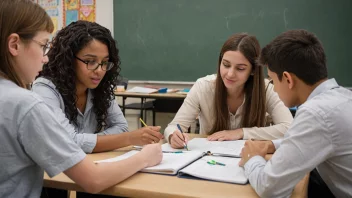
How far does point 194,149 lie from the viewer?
1511mm

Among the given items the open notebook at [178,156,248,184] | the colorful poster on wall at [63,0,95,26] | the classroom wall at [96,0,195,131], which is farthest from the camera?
the colorful poster on wall at [63,0,95,26]

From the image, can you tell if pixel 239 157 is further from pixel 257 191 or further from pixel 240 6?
pixel 240 6

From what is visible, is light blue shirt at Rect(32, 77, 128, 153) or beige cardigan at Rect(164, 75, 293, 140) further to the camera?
beige cardigan at Rect(164, 75, 293, 140)

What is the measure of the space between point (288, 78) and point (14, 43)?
33.5 inches

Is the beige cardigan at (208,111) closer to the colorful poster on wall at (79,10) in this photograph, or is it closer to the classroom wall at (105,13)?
the classroom wall at (105,13)

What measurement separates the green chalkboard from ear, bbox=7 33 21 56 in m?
3.81

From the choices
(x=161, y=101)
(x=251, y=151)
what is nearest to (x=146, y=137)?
(x=251, y=151)

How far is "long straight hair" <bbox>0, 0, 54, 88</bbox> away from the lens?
0.88 m

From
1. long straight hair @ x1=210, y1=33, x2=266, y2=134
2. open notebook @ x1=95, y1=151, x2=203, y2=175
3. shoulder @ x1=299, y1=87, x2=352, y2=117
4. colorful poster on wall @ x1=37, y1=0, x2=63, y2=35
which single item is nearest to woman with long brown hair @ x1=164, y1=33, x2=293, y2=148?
long straight hair @ x1=210, y1=33, x2=266, y2=134

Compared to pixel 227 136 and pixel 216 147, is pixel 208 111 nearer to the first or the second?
pixel 227 136

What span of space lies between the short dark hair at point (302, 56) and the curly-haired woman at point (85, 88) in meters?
0.67

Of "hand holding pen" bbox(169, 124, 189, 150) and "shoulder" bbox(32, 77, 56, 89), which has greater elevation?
"shoulder" bbox(32, 77, 56, 89)

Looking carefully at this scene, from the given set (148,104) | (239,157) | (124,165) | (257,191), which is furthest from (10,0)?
(148,104)

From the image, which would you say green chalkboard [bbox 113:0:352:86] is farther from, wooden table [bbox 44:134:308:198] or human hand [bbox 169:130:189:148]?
wooden table [bbox 44:134:308:198]
